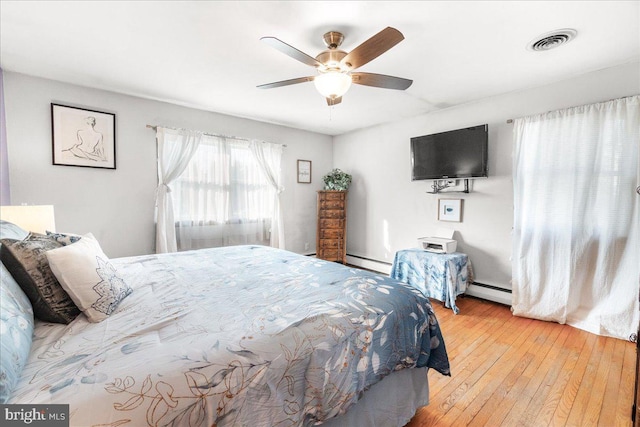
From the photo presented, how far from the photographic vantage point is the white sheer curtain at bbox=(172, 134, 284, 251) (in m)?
3.66

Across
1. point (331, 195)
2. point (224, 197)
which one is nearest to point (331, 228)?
point (331, 195)

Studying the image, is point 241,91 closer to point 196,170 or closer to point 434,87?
point 196,170

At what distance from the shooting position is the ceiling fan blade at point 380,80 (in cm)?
201

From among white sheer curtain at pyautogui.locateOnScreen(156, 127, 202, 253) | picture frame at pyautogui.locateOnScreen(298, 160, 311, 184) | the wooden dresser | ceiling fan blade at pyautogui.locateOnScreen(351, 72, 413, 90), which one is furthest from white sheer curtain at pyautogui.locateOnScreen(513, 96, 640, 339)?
white sheer curtain at pyautogui.locateOnScreen(156, 127, 202, 253)

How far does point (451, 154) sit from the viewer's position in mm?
3482

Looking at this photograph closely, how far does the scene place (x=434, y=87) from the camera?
9.85ft

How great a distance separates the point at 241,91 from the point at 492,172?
10.4 feet

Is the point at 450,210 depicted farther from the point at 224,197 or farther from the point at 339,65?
the point at 224,197

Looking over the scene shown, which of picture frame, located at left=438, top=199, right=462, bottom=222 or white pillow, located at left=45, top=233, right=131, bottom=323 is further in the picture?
picture frame, located at left=438, top=199, right=462, bottom=222

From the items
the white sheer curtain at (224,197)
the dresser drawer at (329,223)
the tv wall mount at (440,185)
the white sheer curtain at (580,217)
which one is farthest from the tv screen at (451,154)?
the white sheer curtain at (224,197)

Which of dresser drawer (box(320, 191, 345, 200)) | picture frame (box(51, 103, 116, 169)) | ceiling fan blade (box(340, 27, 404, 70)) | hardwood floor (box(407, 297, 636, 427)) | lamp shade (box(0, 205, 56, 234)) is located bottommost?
hardwood floor (box(407, 297, 636, 427))

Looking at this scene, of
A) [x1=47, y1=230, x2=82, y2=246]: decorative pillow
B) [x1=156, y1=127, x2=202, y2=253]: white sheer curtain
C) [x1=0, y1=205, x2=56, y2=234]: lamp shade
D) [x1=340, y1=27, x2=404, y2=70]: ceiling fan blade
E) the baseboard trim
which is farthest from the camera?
[x1=156, y1=127, x2=202, y2=253]: white sheer curtain

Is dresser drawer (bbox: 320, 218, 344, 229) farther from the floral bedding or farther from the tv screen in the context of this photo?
the floral bedding

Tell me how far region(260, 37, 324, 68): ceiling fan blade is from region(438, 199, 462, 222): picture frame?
2.64m
